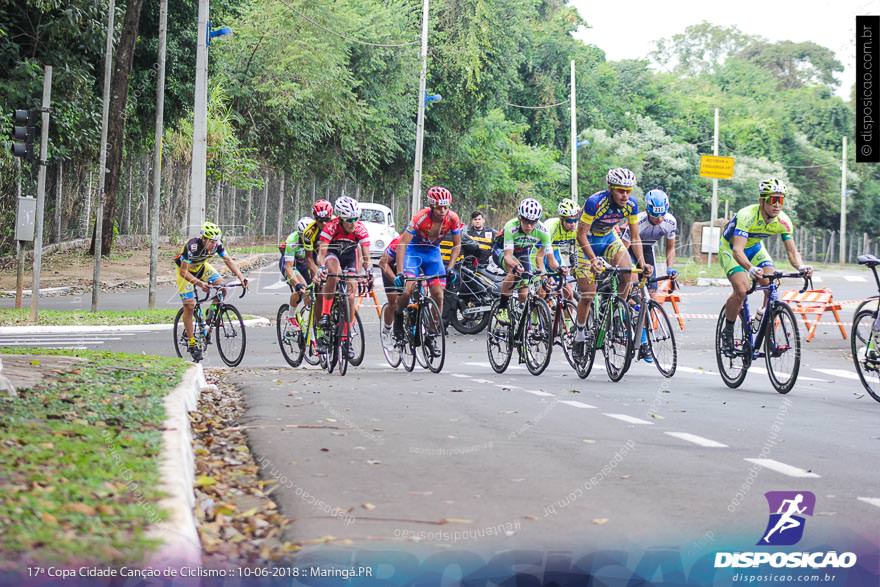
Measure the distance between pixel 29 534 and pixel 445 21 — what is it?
174ft

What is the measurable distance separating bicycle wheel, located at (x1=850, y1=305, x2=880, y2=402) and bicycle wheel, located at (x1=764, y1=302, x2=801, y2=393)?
558 millimetres

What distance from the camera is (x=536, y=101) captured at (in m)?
72.3

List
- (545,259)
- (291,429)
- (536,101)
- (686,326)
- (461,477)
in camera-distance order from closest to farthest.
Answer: (461,477) < (291,429) < (545,259) < (686,326) < (536,101)

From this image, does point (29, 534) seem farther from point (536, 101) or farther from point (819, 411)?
point (536, 101)

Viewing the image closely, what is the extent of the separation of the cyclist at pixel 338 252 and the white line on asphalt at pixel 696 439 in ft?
18.8

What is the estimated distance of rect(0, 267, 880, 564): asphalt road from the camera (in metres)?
6.52

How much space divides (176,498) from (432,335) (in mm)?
9193

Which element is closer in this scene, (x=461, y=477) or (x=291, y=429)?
(x=461, y=477)

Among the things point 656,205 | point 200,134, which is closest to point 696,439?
point 656,205

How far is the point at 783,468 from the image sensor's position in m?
8.45

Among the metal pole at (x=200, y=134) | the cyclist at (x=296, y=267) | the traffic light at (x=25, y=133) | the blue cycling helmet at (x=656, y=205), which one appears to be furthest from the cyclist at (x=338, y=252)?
the metal pole at (x=200, y=134)

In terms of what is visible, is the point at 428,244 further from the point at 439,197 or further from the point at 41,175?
the point at 41,175

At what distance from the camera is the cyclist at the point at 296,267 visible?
16.4 m

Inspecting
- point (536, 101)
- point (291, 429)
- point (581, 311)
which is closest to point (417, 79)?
point (536, 101)
